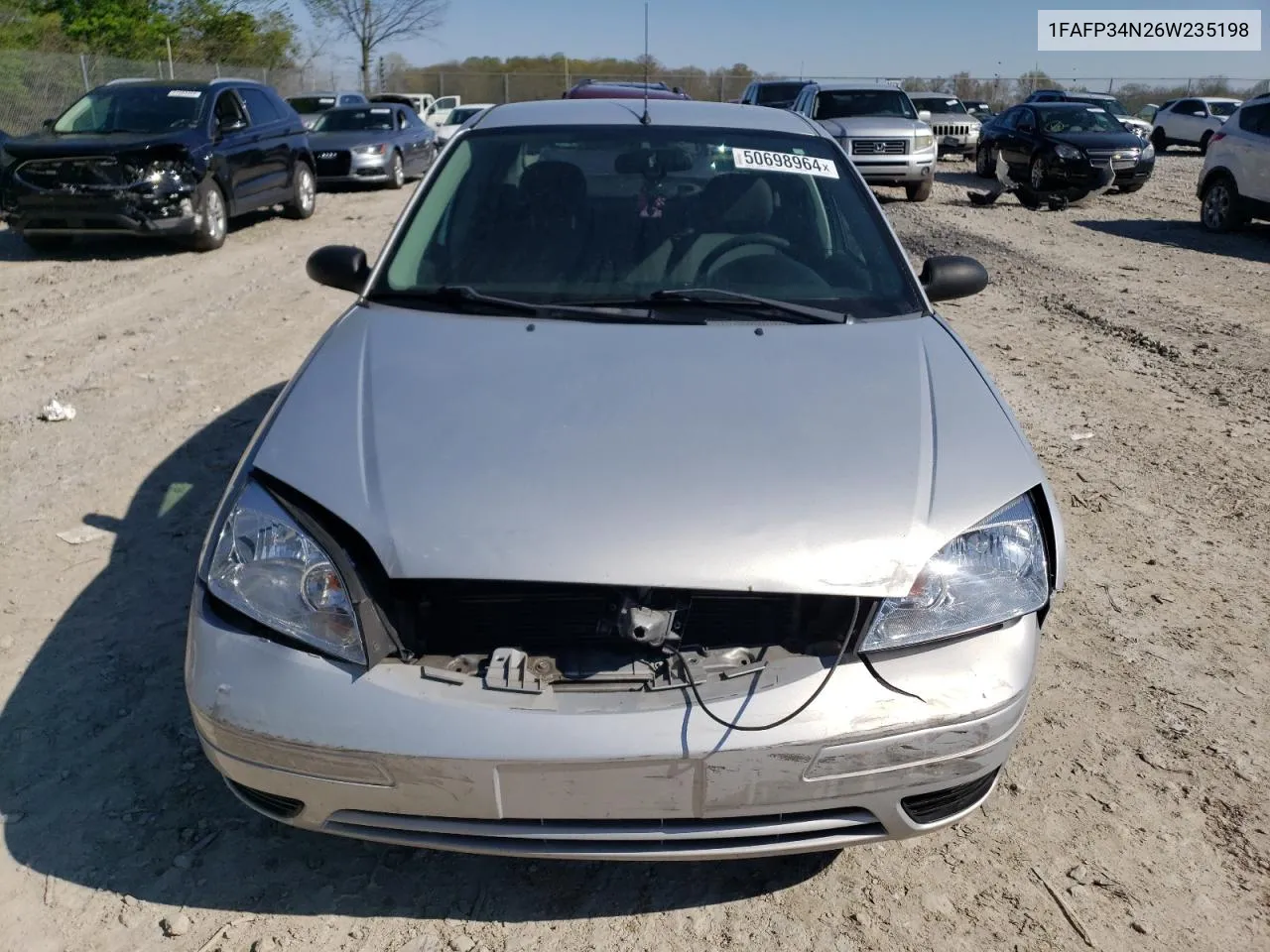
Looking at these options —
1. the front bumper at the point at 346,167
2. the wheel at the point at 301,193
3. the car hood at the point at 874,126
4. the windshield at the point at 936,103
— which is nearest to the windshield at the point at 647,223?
the wheel at the point at 301,193

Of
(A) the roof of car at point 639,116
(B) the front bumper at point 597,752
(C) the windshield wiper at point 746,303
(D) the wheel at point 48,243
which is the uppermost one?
(A) the roof of car at point 639,116

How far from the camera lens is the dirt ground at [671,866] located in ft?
7.56

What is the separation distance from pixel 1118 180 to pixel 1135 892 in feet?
55.7

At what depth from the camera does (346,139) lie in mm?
16250

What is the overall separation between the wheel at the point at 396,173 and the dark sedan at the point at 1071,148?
10108mm

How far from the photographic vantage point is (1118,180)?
666 inches

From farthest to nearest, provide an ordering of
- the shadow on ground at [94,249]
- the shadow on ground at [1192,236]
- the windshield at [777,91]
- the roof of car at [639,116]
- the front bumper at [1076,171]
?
the windshield at [777,91], the front bumper at [1076,171], the shadow on ground at [1192,236], the shadow on ground at [94,249], the roof of car at [639,116]

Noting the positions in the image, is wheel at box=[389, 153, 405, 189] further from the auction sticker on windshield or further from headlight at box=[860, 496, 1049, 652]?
headlight at box=[860, 496, 1049, 652]

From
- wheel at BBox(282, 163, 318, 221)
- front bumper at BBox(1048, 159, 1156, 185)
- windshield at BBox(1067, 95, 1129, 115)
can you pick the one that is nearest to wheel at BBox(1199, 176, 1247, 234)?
front bumper at BBox(1048, 159, 1156, 185)

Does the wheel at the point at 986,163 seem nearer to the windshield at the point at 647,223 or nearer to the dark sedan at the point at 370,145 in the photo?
the dark sedan at the point at 370,145

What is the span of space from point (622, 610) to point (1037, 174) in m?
16.5

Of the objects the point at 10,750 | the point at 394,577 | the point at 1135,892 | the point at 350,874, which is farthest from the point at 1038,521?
the point at 10,750

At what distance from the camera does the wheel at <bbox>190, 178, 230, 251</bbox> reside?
1034cm

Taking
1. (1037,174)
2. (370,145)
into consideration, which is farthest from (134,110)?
(1037,174)
